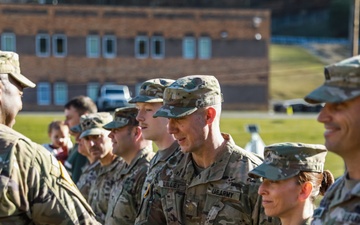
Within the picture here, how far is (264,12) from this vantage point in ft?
176

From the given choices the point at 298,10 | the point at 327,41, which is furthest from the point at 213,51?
the point at 298,10

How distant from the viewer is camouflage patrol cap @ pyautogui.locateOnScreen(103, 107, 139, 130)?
769cm

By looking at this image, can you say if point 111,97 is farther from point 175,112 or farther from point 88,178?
point 175,112

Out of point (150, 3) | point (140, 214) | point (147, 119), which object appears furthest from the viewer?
point (150, 3)

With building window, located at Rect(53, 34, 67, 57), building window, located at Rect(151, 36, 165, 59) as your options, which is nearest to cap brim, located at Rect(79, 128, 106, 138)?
building window, located at Rect(53, 34, 67, 57)

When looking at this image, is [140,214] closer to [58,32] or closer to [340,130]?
[340,130]

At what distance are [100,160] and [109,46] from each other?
43634 millimetres

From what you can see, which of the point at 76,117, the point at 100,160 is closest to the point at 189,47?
the point at 76,117

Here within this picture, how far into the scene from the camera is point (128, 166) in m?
7.56

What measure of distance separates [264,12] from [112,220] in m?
47.5

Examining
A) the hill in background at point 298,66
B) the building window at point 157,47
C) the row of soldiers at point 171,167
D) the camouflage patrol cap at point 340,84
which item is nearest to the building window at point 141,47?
the building window at point 157,47

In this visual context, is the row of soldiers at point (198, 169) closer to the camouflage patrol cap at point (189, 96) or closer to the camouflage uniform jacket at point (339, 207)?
the camouflage patrol cap at point (189, 96)

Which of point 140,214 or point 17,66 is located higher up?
point 17,66

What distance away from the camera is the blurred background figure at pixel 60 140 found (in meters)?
11.3
